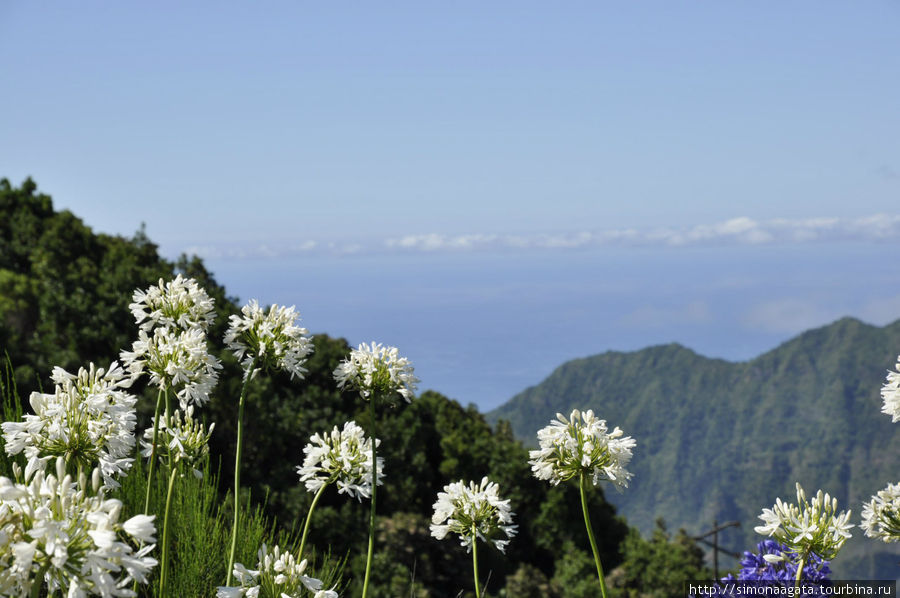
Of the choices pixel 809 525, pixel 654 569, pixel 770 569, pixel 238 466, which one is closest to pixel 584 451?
pixel 809 525

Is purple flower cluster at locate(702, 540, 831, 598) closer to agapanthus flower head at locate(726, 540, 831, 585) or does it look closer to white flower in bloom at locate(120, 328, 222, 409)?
agapanthus flower head at locate(726, 540, 831, 585)


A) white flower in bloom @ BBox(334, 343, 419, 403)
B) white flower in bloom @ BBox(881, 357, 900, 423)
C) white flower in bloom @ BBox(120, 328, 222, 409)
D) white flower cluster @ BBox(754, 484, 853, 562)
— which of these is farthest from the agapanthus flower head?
white flower in bloom @ BBox(120, 328, 222, 409)

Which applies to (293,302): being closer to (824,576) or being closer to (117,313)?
(824,576)

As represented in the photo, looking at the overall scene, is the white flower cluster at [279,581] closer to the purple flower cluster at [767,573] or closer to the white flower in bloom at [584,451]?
the white flower in bloom at [584,451]

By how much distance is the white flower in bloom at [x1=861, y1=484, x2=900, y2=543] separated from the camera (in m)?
2.94

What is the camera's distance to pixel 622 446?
300 centimetres

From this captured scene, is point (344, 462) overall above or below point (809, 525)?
above

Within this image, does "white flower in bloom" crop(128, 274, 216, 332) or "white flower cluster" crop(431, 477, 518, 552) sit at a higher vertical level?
"white flower in bloom" crop(128, 274, 216, 332)

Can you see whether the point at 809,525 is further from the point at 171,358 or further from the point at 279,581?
the point at 171,358

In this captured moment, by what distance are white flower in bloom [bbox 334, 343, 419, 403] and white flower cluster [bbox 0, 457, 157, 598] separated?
6.11 feet

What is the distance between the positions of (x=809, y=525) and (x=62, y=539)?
2.27m

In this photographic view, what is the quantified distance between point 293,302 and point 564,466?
4.94 ft

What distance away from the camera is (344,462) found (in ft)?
12.2

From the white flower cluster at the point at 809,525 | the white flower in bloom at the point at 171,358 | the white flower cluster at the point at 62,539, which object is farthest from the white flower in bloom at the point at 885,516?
the white flower in bloom at the point at 171,358
